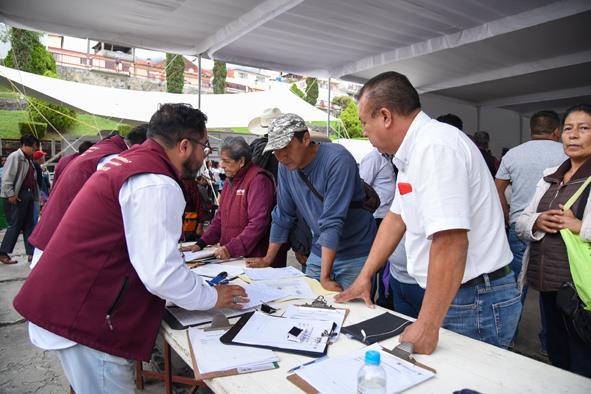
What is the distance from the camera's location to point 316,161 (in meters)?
2.13

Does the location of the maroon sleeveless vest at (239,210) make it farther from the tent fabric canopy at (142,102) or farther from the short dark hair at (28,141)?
the tent fabric canopy at (142,102)

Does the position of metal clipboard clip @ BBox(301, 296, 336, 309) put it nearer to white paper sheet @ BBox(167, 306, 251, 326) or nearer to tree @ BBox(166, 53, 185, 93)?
white paper sheet @ BBox(167, 306, 251, 326)

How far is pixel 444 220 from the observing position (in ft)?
3.51

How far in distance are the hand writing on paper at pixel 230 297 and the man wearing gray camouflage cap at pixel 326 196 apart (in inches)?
17.4

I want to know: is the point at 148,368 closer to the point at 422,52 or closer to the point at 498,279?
the point at 498,279

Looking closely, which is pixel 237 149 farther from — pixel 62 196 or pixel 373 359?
pixel 373 359

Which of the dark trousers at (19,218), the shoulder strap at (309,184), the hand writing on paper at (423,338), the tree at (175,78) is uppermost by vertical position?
the tree at (175,78)

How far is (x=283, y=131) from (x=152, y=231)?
1.01 metres

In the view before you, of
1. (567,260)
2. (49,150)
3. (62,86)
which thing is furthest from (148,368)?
(49,150)

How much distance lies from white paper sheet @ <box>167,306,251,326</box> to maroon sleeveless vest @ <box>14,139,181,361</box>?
8.3 inches

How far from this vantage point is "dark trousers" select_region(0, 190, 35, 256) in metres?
5.50

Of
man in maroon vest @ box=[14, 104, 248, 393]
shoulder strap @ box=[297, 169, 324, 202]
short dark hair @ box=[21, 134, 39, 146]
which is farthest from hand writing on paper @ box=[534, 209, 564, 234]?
short dark hair @ box=[21, 134, 39, 146]

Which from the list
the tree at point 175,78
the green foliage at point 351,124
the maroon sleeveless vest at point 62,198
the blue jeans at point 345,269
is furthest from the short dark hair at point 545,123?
the tree at point 175,78

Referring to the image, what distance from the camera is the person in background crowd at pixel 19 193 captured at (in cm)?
550
